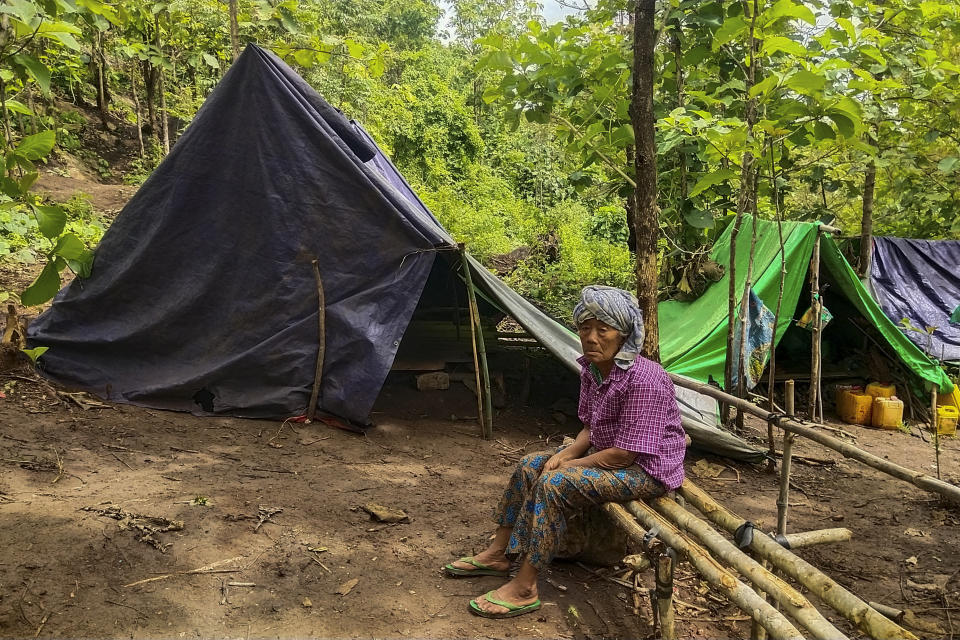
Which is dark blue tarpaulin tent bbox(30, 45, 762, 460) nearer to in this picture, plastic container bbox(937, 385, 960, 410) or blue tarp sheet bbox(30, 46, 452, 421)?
blue tarp sheet bbox(30, 46, 452, 421)

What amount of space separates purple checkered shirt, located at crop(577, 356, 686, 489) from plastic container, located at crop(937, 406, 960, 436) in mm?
5088

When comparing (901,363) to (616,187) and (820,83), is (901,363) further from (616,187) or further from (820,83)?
(820,83)

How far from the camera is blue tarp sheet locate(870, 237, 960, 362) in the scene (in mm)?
7645

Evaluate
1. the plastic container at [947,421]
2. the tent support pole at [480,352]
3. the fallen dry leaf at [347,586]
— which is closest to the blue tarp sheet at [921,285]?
the plastic container at [947,421]

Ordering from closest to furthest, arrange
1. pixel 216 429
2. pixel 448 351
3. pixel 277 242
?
pixel 216 429 → pixel 277 242 → pixel 448 351

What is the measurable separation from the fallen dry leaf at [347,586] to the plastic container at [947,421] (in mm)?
6124

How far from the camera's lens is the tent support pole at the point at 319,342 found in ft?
15.6

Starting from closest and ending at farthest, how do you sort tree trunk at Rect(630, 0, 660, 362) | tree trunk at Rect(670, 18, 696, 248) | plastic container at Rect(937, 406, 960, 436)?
tree trunk at Rect(630, 0, 660, 362) < tree trunk at Rect(670, 18, 696, 248) < plastic container at Rect(937, 406, 960, 436)

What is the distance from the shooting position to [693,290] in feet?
21.6

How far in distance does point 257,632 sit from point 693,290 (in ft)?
17.7

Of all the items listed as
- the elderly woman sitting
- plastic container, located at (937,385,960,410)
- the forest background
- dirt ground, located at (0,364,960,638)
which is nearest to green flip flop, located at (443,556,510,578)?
dirt ground, located at (0,364,960,638)

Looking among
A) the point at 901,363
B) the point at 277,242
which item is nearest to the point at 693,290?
the point at 901,363

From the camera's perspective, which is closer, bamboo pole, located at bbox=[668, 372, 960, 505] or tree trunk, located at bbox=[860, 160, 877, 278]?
bamboo pole, located at bbox=[668, 372, 960, 505]

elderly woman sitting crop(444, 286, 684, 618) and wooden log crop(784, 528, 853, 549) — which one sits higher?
elderly woman sitting crop(444, 286, 684, 618)
